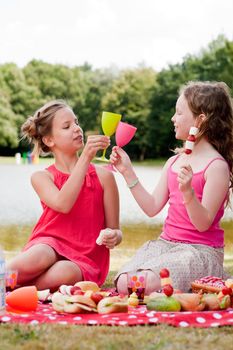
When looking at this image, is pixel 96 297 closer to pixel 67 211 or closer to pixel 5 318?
pixel 5 318

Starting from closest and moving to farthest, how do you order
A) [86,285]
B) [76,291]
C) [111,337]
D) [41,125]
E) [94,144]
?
[111,337], [76,291], [86,285], [94,144], [41,125]

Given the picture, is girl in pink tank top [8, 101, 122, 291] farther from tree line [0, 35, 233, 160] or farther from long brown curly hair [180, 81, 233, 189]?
tree line [0, 35, 233, 160]

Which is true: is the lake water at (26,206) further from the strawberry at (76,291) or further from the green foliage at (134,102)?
the green foliage at (134,102)

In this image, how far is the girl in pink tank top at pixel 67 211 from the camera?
370cm

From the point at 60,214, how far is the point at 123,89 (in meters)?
37.6

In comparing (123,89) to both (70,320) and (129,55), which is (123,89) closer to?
(129,55)

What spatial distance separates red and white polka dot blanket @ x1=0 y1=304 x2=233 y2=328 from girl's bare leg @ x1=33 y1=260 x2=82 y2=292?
593 mm

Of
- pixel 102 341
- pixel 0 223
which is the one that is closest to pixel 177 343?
pixel 102 341

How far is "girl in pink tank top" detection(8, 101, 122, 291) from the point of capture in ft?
12.1

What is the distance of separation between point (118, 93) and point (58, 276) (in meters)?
37.4

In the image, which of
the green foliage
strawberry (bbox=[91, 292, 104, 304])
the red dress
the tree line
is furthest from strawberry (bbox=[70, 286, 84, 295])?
the green foliage

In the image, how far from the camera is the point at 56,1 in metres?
50.9

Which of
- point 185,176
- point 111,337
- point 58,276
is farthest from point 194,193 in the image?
point 111,337

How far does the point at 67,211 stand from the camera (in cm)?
382
